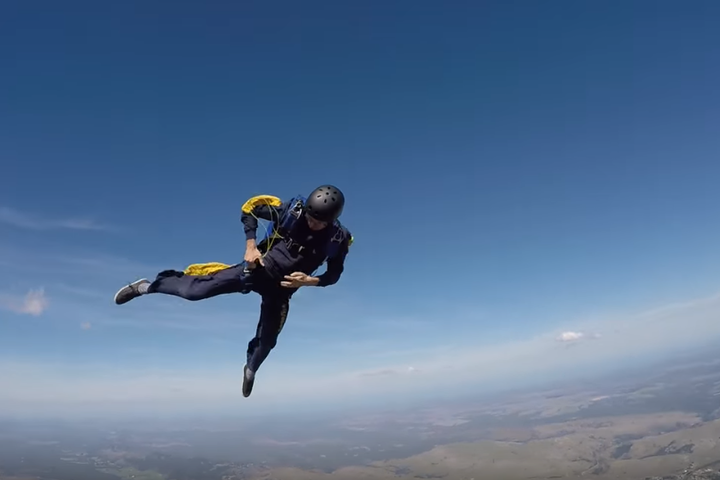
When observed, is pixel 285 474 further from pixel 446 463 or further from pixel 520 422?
pixel 520 422

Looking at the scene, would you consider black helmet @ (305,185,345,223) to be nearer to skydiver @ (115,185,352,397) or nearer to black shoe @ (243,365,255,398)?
skydiver @ (115,185,352,397)

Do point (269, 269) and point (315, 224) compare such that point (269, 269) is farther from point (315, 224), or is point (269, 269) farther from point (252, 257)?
point (315, 224)

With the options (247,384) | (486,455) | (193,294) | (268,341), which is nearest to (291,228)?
(193,294)

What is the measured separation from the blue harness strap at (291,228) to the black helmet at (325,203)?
0.31m

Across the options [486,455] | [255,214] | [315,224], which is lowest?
[486,455]

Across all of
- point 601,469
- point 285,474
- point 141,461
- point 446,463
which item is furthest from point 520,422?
point 141,461

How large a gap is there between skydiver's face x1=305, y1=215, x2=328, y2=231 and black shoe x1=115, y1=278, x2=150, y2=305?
2.90 metres

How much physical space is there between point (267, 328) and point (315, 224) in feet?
8.11

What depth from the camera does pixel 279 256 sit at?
588 centimetres

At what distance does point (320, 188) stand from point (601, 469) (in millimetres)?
114995

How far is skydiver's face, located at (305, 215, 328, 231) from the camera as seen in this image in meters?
5.60

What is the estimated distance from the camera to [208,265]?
6223mm

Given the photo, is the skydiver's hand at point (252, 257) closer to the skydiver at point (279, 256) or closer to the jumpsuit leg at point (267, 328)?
the skydiver at point (279, 256)

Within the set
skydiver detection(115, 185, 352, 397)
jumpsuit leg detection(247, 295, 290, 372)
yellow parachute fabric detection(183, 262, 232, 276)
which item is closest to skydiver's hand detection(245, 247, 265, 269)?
skydiver detection(115, 185, 352, 397)
